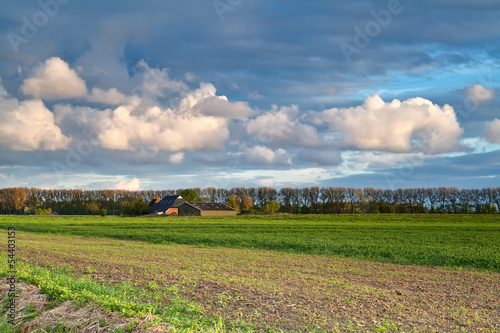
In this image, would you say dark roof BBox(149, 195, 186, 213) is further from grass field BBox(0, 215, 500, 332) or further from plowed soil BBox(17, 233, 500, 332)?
plowed soil BBox(17, 233, 500, 332)

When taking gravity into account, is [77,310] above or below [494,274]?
above

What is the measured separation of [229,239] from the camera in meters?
34.0

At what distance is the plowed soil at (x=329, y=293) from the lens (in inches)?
365

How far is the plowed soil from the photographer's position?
928 centimetres

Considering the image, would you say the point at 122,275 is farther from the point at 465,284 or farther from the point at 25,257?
the point at 465,284

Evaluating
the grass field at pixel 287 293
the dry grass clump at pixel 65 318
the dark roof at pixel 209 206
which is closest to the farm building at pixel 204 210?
the dark roof at pixel 209 206

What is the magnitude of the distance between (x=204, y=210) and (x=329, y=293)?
333 feet

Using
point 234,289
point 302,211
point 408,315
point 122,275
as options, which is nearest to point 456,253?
point 408,315

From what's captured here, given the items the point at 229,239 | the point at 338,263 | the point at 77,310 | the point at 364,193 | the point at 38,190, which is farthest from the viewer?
the point at 38,190

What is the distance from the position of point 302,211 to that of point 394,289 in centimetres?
10471

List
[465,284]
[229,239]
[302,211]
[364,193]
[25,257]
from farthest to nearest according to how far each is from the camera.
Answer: [364,193] → [302,211] → [229,239] → [25,257] → [465,284]

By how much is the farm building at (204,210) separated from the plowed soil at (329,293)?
3576 inches

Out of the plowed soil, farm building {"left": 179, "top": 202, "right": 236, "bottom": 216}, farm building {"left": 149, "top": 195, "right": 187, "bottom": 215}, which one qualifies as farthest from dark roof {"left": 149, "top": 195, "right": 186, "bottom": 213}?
the plowed soil

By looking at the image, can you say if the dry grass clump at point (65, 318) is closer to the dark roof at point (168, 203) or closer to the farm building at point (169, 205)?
the farm building at point (169, 205)
